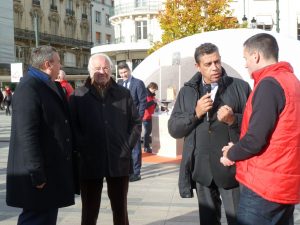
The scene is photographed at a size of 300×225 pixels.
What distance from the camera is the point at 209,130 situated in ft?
11.7

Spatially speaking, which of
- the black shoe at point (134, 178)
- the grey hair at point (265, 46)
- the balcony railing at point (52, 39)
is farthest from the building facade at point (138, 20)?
the grey hair at point (265, 46)

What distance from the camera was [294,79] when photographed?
9.25ft

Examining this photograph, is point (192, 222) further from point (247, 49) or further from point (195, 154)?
point (247, 49)

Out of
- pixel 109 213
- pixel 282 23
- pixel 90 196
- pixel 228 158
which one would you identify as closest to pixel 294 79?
pixel 228 158

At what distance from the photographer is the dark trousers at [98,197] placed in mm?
4223

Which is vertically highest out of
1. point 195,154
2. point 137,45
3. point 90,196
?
point 137,45

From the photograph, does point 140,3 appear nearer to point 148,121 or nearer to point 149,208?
point 148,121

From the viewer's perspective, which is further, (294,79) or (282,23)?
(282,23)

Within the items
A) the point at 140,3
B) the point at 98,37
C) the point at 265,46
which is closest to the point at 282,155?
the point at 265,46

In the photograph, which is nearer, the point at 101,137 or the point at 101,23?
the point at 101,137

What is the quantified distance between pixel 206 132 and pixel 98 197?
4.27ft

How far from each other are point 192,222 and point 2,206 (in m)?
2.57

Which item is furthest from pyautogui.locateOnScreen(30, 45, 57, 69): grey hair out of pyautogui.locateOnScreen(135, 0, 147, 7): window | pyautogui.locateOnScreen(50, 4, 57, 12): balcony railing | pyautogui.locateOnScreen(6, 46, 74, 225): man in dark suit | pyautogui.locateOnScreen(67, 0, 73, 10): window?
pyautogui.locateOnScreen(67, 0, 73, 10): window

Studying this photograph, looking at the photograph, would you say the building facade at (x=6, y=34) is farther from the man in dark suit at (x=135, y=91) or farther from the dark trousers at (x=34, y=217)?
the dark trousers at (x=34, y=217)
